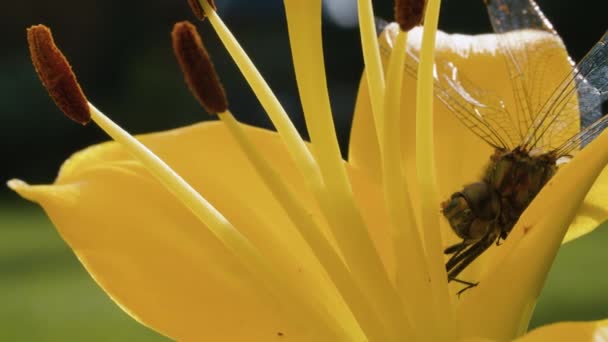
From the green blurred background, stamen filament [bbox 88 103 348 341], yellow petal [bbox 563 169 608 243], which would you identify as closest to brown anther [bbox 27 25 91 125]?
stamen filament [bbox 88 103 348 341]

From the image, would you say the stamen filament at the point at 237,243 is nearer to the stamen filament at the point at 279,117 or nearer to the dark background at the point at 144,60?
the stamen filament at the point at 279,117

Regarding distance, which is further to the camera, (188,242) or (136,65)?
(136,65)

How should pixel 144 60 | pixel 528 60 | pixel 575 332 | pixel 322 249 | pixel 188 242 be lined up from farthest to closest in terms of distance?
pixel 144 60 → pixel 528 60 → pixel 188 242 → pixel 322 249 → pixel 575 332

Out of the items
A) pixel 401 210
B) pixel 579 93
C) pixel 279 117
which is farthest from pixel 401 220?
pixel 579 93

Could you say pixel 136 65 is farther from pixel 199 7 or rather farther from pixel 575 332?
pixel 575 332

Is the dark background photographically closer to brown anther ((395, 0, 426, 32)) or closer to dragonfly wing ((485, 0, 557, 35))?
dragonfly wing ((485, 0, 557, 35))

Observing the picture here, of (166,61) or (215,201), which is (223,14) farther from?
(215,201)
